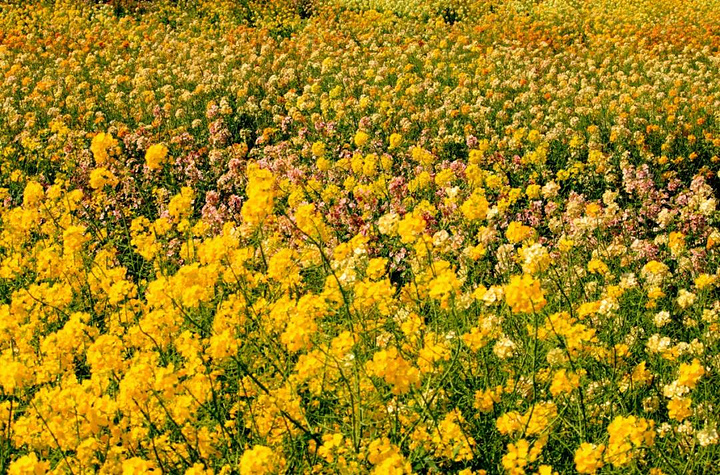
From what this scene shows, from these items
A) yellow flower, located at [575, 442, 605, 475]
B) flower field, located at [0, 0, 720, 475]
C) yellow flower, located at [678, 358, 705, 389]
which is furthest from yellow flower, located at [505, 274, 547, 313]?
yellow flower, located at [678, 358, 705, 389]

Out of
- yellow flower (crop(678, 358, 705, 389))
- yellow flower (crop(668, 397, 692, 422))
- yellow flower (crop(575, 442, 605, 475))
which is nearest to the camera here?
yellow flower (crop(575, 442, 605, 475))

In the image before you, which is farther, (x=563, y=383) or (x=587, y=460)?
(x=563, y=383)

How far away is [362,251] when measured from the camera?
13.8 ft

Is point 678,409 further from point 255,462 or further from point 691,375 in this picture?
point 255,462

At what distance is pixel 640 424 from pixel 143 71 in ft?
28.3

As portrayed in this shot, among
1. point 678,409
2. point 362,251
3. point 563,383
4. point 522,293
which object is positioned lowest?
point 678,409

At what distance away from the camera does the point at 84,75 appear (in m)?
10.8

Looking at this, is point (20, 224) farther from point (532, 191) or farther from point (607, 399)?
point (607, 399)

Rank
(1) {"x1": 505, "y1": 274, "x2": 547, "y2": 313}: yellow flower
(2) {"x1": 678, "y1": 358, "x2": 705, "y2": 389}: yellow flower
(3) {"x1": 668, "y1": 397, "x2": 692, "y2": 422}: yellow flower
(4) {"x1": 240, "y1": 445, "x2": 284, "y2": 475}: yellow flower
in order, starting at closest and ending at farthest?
(4) {"x1": 240, "y1": 445, "x2": 284, "y2": 475}: yellow flower, (1) {"x1": 505, "y1": 274, "x2": 547, "y2": 313}: yellow flower, (2) {"x1": 678, "y1": 358, "x2": 705, "y2": 389}: yellow flower, (3) {"x1": 668, "y1": 397, "x2": 692, "y2": 422}: yellow flower

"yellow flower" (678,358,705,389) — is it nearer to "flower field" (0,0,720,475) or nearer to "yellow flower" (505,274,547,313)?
"flower field" (0,0,720,475)

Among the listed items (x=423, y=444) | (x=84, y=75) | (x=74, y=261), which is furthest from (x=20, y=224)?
(x=84, y=75)

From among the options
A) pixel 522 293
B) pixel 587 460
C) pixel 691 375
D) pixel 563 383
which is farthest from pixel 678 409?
pixel 522 293

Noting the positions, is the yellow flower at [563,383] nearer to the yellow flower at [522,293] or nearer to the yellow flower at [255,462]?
the yellow flower at [522,293]

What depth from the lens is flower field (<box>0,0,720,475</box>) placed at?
3156 mm
